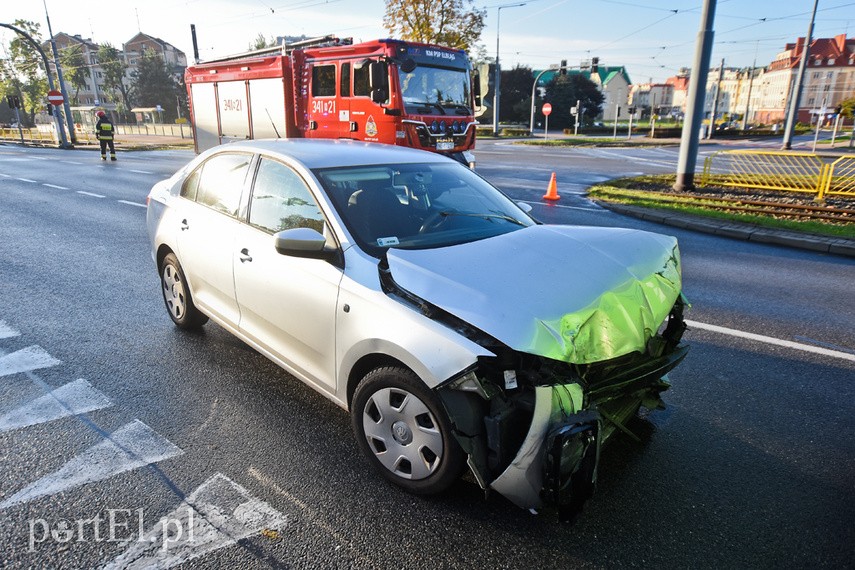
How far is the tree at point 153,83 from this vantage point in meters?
87.5

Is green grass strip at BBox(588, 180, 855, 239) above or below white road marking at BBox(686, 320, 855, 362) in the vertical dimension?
above

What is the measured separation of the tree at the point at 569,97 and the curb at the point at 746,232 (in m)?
54.7

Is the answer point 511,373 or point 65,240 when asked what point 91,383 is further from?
point 65,240

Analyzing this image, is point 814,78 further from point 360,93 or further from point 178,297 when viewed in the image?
point 178,297

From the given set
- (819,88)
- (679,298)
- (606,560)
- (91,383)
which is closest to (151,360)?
(91,383)

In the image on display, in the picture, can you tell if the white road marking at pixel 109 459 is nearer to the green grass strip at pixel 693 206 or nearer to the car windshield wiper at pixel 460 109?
the green grass strip at pixel 693 206

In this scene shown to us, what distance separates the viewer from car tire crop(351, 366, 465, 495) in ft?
8.21

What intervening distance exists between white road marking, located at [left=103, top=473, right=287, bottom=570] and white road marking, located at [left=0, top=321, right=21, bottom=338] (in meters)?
3.10

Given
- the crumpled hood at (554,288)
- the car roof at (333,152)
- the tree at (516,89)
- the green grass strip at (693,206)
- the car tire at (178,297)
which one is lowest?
the green grass strip at (693,206)

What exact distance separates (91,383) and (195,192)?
1.62 m

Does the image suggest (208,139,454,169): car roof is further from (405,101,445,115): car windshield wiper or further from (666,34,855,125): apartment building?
(666,34,855,125): apartment building

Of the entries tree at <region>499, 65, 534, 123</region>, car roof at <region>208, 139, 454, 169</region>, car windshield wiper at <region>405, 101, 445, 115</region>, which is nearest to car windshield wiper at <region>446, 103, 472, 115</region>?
car windshield wiper at <region>405, 101, 445, 115</region>

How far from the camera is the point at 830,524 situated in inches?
99.3

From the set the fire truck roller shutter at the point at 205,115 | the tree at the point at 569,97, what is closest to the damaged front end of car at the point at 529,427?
the fire truck roller shutter at the point at 205,115
